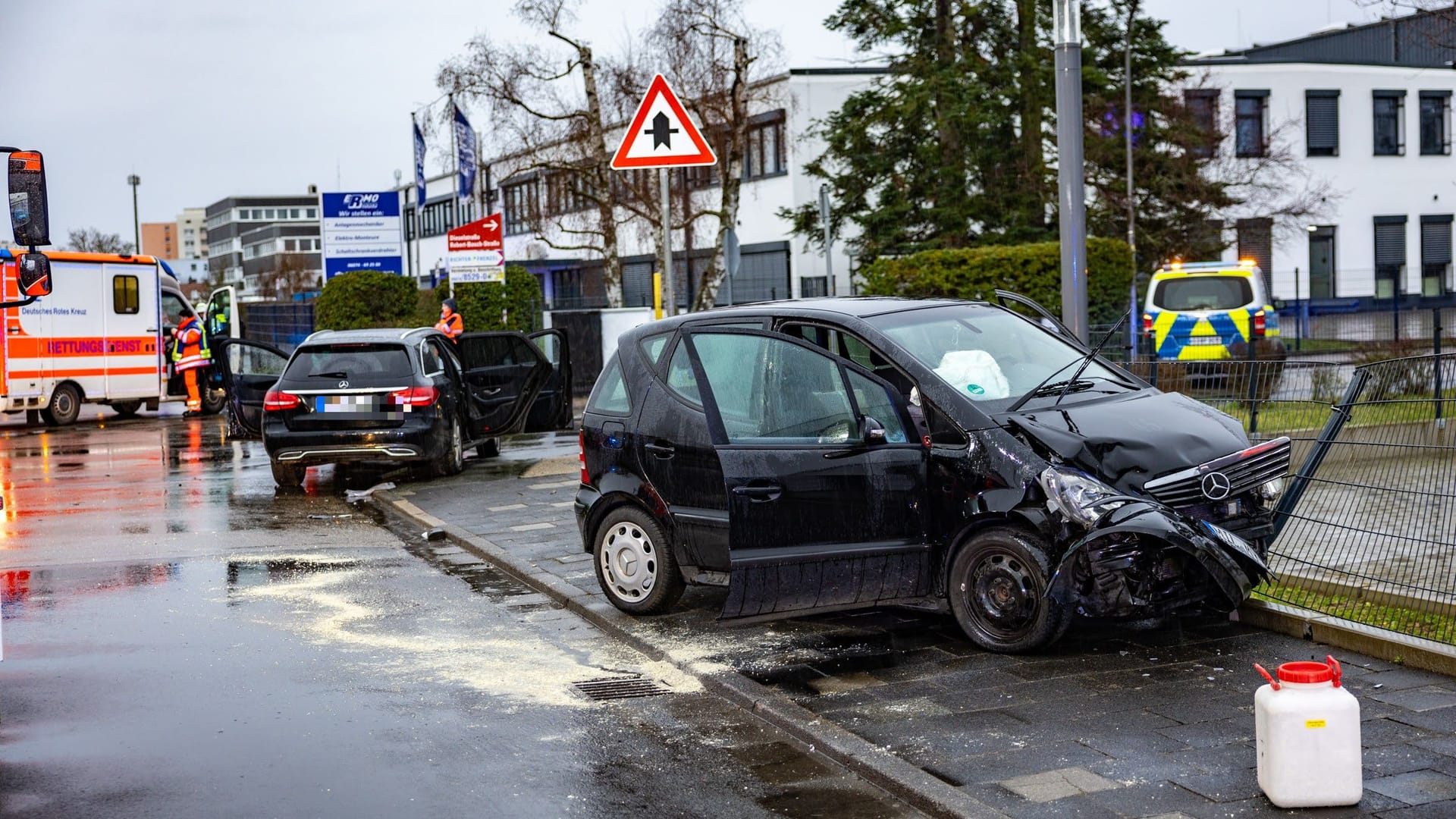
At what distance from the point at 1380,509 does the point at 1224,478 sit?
26.2 inches

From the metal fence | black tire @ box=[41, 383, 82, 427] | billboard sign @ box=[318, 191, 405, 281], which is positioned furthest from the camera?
billboard sign @ box=[318, 191, 405, 281]

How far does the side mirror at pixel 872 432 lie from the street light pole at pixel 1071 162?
3.67 meters

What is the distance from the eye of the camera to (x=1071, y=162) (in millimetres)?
10547

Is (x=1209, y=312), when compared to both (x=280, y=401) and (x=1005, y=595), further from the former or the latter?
(x=1005, y=595)

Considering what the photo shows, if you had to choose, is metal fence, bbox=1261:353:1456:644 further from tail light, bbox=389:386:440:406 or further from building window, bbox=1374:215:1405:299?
building window, bbox=1374:215:1405:299

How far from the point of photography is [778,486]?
7.23 m

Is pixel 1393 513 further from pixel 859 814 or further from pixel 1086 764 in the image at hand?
pixel 859 814

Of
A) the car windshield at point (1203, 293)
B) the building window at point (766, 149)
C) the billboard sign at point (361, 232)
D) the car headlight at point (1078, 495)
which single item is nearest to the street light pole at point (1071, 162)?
the car headlight at point (1078, 495)

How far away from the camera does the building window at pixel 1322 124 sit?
49469 millimetres

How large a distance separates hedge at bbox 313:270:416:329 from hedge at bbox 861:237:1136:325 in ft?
56.1

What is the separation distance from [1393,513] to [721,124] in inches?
1098

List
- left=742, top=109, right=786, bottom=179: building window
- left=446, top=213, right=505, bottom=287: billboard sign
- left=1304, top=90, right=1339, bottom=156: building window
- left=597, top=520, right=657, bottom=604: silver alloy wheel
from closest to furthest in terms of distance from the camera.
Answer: left=597, top=520, right=657, bottom=604: silver alloy wheel < left=446, top=213, right=505, bottom=287: billboard sign < left=742, top=109, right=786, bottom=179: building window < left=1304, top=90, right=1339, bottom=156: building window

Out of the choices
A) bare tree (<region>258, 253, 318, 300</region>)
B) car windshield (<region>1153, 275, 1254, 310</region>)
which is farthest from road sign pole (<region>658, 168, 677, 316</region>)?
bare tree (<region>258, 253, 318, 300</region>)

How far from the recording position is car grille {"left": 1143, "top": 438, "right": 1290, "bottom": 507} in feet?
22.1
